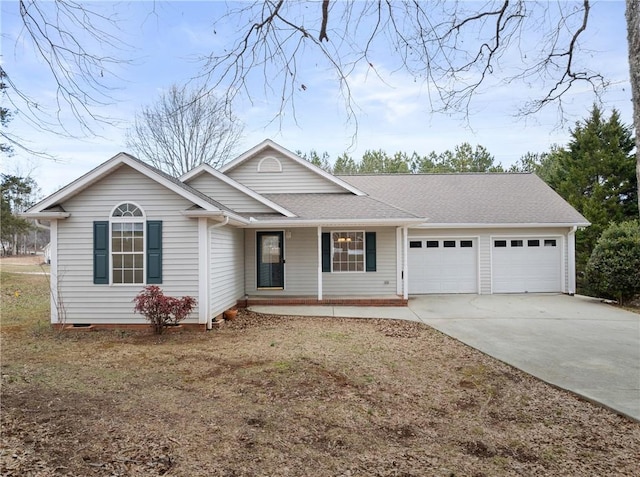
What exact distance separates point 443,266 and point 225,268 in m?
7.66

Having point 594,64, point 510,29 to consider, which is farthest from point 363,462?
point 594,64

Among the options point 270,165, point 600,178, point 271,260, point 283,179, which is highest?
point 600,178

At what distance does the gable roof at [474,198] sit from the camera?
13781 millimetres

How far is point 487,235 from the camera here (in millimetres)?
13938

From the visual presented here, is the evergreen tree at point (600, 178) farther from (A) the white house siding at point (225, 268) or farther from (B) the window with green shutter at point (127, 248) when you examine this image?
(B) the window with green shutter at point (127, 248)

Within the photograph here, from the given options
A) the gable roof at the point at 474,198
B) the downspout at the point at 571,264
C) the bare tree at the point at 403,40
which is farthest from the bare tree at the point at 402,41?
the downspout at the point at 571,264

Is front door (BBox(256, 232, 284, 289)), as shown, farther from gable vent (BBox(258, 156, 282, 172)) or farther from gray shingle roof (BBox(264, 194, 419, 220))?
gable vent (BBox(258, 156, 282, 172))

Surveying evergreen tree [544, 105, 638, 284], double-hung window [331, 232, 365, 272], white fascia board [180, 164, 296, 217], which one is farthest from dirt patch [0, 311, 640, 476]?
evergreen tree [544, 105, 638, 284]

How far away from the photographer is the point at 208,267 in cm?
879

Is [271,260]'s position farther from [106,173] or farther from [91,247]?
[106,173]

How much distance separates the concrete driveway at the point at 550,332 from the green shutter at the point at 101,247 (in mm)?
3983

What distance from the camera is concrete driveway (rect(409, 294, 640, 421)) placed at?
5.28 meters

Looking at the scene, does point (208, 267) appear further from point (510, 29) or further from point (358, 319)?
point (510, 29)

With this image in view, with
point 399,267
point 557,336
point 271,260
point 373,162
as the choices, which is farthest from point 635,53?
point 373,162
